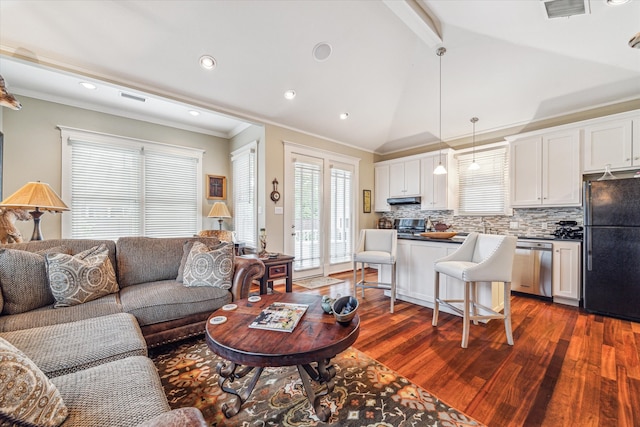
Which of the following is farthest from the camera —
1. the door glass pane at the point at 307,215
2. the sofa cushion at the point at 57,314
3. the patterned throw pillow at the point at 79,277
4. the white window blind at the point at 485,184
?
the door glass pane at the point at 307,215

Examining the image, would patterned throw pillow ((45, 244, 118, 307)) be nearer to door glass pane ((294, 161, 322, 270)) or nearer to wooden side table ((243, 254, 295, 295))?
wooden side table ((243, 254, 295, 295))

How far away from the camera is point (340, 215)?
17.8 ft

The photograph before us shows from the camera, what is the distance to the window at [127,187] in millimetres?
4000

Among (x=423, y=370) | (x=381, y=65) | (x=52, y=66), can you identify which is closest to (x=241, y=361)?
(x=423, y=370)

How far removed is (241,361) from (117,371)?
56 cm

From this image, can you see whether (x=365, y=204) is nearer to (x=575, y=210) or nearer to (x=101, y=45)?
(x=575, y=210)

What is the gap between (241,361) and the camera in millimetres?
1332

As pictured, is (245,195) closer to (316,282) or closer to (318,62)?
(316,282)

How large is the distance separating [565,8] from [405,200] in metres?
3.46

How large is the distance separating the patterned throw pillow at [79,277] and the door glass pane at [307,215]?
2.84 m

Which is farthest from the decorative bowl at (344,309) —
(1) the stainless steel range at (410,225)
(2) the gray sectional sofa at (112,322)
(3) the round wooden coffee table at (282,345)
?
(1) the stainless steel range at (410,225)

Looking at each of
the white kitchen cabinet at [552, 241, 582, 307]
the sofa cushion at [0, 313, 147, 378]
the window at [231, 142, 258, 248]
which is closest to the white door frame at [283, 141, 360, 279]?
the window at [231, 142, 258, 248]

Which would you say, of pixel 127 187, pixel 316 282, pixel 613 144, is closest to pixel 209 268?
pixel 316 282

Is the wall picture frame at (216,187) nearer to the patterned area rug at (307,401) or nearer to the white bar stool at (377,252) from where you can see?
the white bar stool at (377,252)
